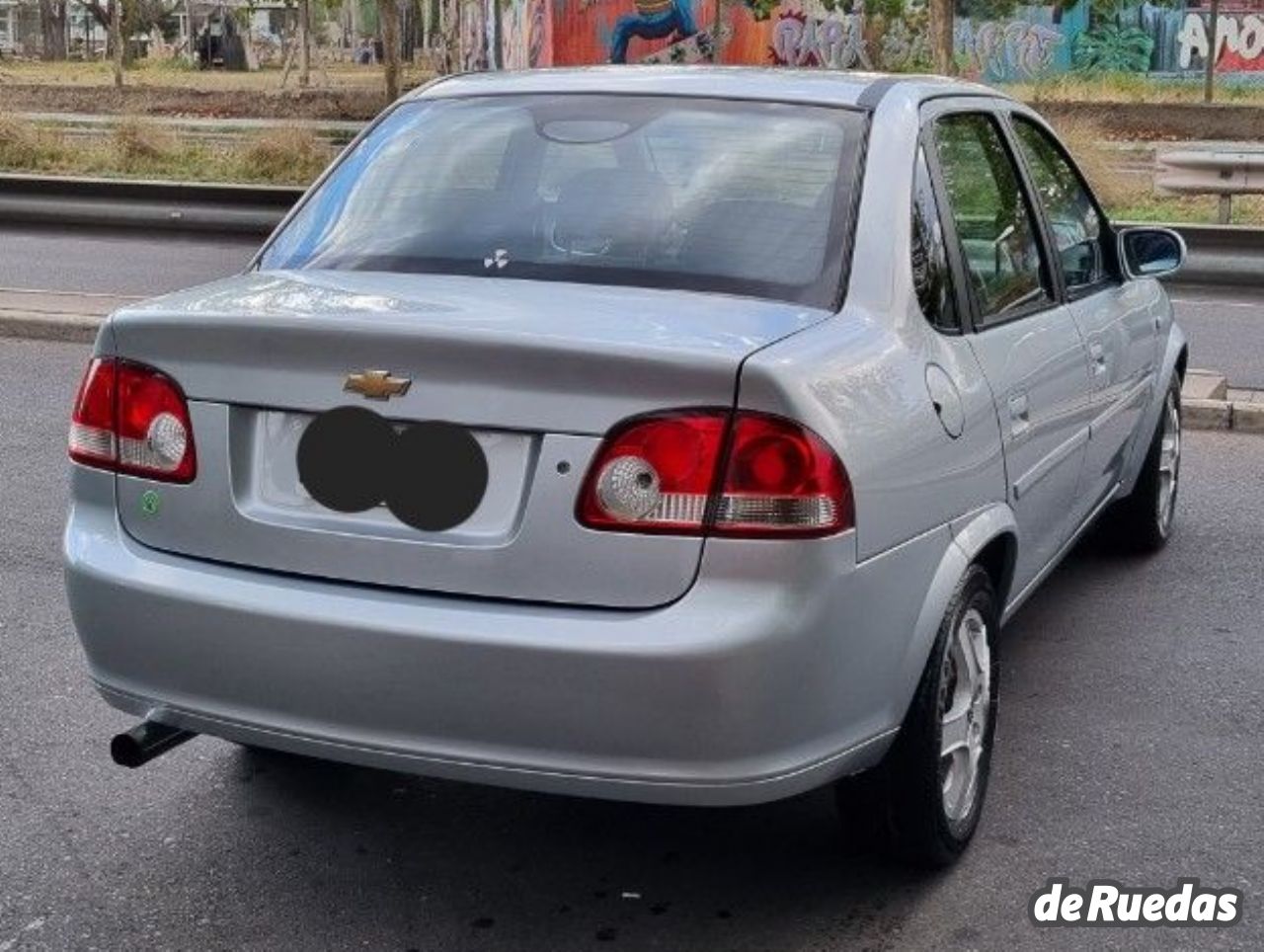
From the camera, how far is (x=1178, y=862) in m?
4.20

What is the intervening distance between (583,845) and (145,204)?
550 inches

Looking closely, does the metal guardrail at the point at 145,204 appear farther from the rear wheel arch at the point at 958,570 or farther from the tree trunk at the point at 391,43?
the rear wheel arch at the point at 958,570

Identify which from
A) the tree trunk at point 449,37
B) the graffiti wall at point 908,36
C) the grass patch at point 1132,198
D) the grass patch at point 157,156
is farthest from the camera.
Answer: the tree trunk at point 449,37

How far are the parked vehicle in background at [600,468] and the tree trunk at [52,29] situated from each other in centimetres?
6681

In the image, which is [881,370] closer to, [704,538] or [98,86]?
[704,538]

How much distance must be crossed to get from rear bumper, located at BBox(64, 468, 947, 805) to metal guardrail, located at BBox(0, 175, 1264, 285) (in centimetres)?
1305

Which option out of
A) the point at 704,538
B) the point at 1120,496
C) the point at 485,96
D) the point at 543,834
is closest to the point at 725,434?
the point at 704,538

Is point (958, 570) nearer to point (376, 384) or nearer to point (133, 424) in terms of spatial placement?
point (376, 384)

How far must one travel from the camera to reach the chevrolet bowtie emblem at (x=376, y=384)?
3547mm

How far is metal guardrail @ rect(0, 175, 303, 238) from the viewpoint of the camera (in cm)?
1683

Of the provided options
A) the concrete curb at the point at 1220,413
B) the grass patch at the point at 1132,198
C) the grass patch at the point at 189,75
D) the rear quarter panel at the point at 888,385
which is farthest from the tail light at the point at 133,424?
the grass patch at the point at 189,75

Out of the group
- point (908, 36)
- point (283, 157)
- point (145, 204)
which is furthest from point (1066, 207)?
point (908, 36)

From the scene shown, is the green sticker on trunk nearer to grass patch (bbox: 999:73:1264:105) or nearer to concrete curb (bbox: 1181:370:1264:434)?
concrete curb (bbox: 1181:370:1264:434)

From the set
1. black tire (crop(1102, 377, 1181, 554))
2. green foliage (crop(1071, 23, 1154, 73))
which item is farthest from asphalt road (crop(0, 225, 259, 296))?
green foliage (crop(1071, 23, 1154, 73))
